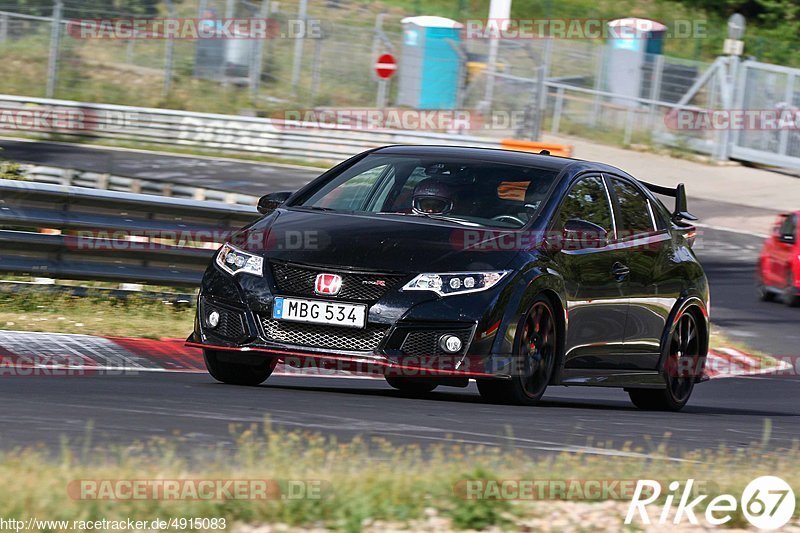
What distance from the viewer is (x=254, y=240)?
27.1ft

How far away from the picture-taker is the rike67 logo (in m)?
4.89

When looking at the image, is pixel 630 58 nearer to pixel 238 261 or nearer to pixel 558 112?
pixel 558 112

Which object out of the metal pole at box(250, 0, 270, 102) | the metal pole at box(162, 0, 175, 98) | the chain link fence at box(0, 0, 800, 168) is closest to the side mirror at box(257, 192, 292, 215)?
the chain link fence at box(0, 0, 800, 168)

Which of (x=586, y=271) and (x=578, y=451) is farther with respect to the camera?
(x=586, y=271)

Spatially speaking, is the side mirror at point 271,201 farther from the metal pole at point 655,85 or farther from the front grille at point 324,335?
the metal pole at point 655,85

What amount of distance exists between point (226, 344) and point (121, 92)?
27721 mm

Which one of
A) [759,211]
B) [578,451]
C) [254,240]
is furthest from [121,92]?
[578,451]

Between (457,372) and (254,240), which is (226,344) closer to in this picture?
(254,240)

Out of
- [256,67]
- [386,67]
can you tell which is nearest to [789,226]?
[386,67]

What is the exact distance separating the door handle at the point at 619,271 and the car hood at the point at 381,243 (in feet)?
3.66

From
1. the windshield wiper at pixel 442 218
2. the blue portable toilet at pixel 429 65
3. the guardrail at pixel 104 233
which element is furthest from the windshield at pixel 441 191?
the blue portable toilet at pixel 429 65

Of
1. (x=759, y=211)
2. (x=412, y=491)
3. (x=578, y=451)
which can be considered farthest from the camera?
(x=759, y=211)

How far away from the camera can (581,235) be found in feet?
28.4

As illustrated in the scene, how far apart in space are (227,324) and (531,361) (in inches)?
65.4
